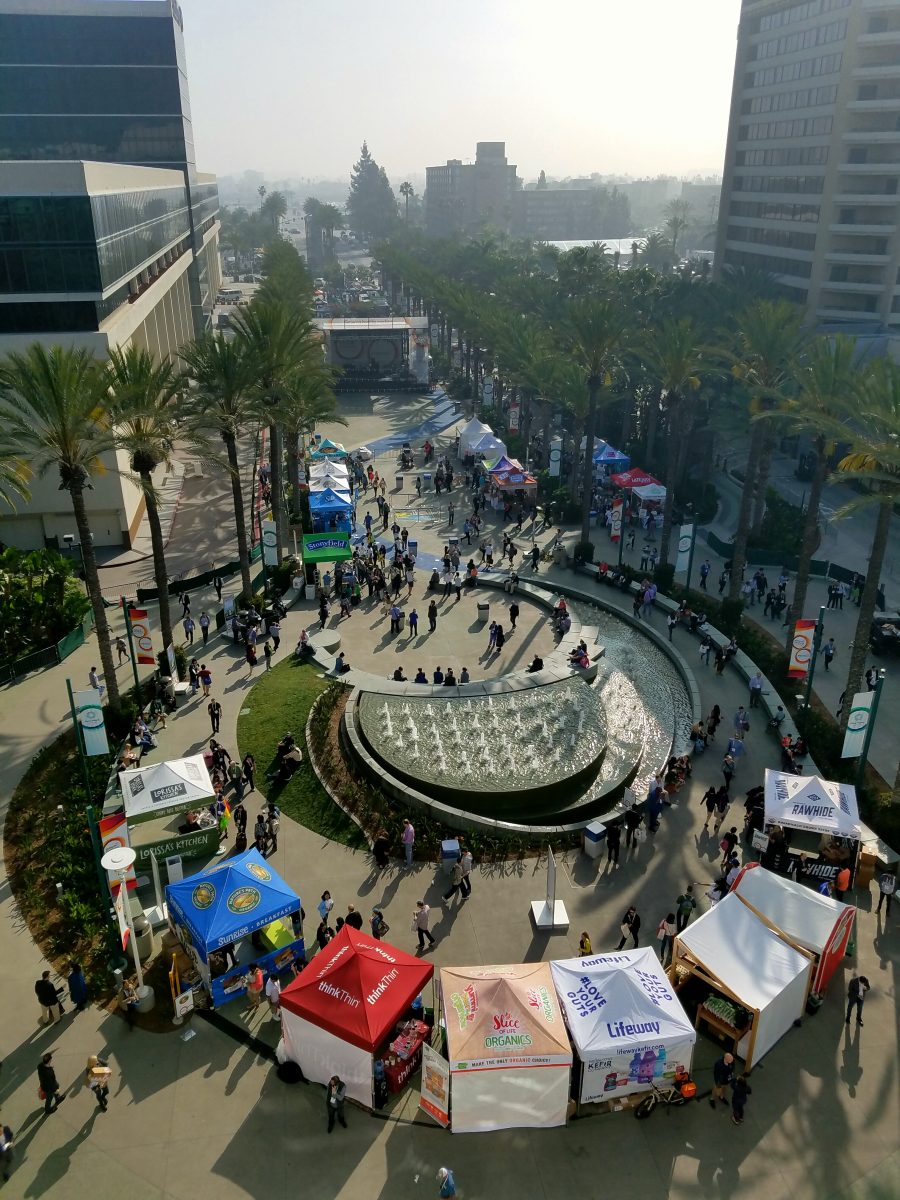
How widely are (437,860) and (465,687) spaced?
820 centimetres

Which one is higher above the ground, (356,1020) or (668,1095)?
(356,1020)

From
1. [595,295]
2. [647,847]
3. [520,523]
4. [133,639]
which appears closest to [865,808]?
[647,847]

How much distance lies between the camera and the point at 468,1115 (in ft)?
51.2

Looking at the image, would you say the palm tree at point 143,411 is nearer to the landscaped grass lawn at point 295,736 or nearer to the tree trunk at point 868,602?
the landscaped grass lawn at point 295,736

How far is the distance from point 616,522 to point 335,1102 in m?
33.7

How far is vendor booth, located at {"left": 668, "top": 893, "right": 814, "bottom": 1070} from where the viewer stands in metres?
16.9

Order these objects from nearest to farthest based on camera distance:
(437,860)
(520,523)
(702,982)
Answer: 1. (702,982)
2. (437,860)
3. (520,523)

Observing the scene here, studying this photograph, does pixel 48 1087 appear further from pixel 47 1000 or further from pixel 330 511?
pixel 330 511

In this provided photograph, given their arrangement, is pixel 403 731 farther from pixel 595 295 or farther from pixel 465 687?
pixel 595 295

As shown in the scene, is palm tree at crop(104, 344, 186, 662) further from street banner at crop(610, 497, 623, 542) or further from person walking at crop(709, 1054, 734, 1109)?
street banner at crop(610, 497, 623, 542)

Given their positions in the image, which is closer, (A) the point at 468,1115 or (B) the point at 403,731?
(A) the point at 468,1115

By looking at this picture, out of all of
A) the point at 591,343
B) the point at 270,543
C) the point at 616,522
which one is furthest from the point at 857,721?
the point at 591,343

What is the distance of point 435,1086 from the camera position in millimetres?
15562

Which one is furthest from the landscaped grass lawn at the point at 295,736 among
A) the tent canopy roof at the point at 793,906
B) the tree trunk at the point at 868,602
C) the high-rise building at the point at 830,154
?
the high-rise building at the point at 830,154
